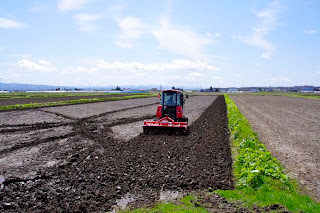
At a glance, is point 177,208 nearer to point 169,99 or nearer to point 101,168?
point 101,168

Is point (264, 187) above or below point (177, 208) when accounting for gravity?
above

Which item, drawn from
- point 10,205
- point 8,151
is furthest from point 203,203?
point 8,151

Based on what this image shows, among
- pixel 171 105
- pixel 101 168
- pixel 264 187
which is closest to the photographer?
pixel 264 187

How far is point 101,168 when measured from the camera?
9.46 m

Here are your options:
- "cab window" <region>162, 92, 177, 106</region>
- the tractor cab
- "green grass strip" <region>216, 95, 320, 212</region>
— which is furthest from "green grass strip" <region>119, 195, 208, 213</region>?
"cab window" <region>162, 92, 177, 106</region>

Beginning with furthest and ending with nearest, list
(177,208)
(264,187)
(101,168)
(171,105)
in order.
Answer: (171,105), (101,168), (264,187), (177,208)

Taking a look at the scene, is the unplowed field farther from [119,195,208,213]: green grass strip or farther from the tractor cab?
the tractor cab

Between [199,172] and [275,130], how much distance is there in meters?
11.1

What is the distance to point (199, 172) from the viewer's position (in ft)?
29.7

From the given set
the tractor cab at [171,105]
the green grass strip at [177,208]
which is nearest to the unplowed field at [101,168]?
the green grass strip at [177,208]

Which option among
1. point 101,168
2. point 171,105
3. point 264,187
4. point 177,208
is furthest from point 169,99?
point 177,208

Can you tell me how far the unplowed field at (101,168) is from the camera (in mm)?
7133

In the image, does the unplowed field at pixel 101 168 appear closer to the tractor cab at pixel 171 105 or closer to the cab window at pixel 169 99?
the tractor cab at pixel 171 105

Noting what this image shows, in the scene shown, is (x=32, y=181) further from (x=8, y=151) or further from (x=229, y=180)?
(x=229, y=180)
